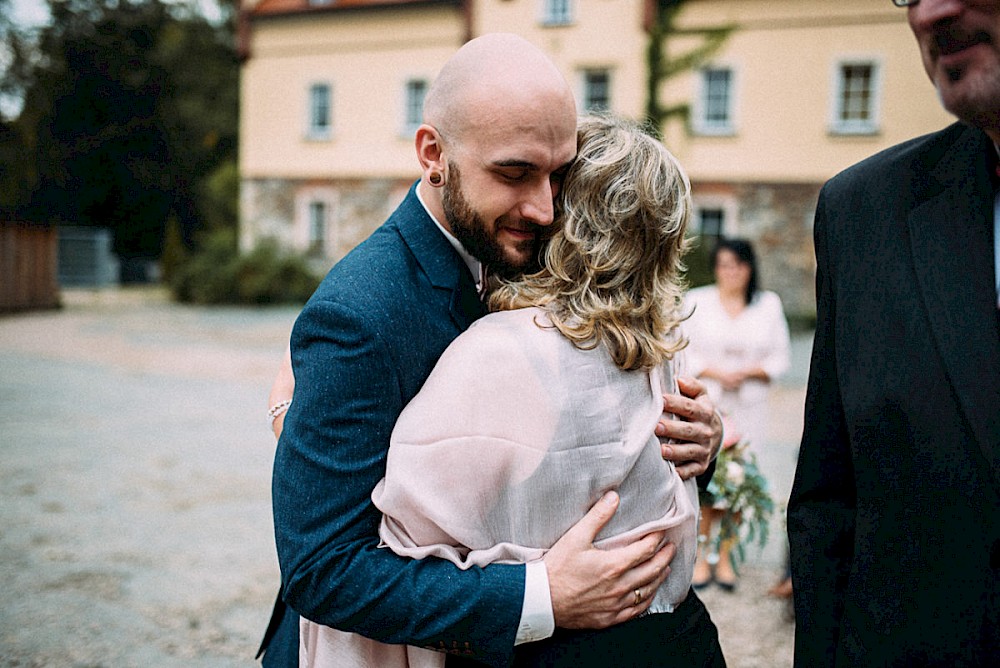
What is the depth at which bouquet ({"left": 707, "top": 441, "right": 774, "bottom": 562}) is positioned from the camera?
3.63 metres

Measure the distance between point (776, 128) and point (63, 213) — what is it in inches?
1054

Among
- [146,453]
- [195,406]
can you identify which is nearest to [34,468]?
[146,453]

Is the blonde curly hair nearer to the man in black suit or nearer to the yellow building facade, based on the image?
the man in black suit

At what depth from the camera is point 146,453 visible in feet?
25.1

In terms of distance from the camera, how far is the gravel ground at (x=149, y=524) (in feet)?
13.8

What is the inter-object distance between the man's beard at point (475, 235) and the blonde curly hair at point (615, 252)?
5 centimetres

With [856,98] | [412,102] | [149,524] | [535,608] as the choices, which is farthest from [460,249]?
[412,102]

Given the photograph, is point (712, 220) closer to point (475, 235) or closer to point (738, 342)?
point (738, 342)

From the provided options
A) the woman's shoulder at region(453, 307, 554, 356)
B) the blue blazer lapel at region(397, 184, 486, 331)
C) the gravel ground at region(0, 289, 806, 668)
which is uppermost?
the blue blazer lapel at region(397, 184, 486, 331)

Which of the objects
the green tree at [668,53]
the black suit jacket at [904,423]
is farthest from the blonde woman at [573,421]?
the green tree at [668,53]

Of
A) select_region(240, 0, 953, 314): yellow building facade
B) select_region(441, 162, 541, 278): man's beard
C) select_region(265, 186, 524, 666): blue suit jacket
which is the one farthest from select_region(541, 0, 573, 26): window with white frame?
select_region(265, 186, 524, 666): blue suit jacket

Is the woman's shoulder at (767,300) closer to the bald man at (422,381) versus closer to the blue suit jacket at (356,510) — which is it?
the bald man at (422,381)

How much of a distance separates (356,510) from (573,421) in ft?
1.47

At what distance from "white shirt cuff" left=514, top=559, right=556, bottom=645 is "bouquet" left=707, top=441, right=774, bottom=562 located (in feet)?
6.61
